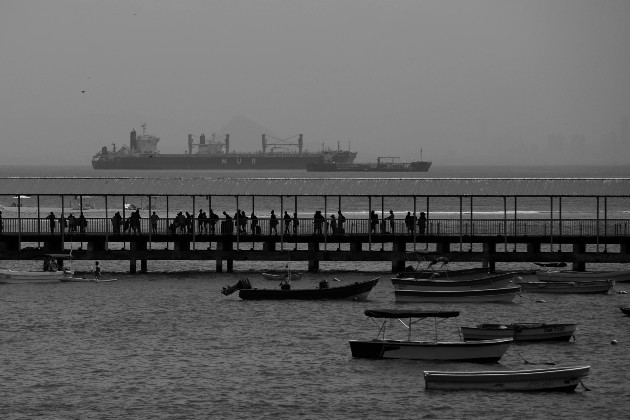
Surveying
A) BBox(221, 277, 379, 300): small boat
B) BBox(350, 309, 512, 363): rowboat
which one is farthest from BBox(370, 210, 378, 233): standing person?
BBox(350, 309, 512, 363): rowboat

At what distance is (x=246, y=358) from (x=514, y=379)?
10.9 meters

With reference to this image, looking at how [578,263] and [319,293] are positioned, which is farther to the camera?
[578,263]

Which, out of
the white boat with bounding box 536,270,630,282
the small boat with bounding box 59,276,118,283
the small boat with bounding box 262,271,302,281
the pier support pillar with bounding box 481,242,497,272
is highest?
the pier support pillar with bounding box 481,242,497,272

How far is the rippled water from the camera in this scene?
39562 millimetres

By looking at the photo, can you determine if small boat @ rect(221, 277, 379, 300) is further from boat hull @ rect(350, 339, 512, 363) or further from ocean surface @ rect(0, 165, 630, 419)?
boat hull @ rect(350, 339, 512, 363)

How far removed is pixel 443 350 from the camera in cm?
4431

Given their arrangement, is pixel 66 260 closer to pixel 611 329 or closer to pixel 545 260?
pixel 545 260

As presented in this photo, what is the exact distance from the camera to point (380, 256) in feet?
224

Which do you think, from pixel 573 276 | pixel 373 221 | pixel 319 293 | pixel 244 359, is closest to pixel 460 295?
pixel 319 293

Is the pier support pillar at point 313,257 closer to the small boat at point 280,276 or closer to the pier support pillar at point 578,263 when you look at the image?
the small boat at point 280,276

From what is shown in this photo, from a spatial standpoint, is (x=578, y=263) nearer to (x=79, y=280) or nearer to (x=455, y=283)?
(x=455, y=283)

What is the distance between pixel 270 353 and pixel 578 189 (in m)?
150

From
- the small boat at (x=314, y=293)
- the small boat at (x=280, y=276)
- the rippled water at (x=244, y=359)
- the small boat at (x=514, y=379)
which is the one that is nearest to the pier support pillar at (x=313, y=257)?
the small boat at (x=280, y=276)

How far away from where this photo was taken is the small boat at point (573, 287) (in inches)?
2486
